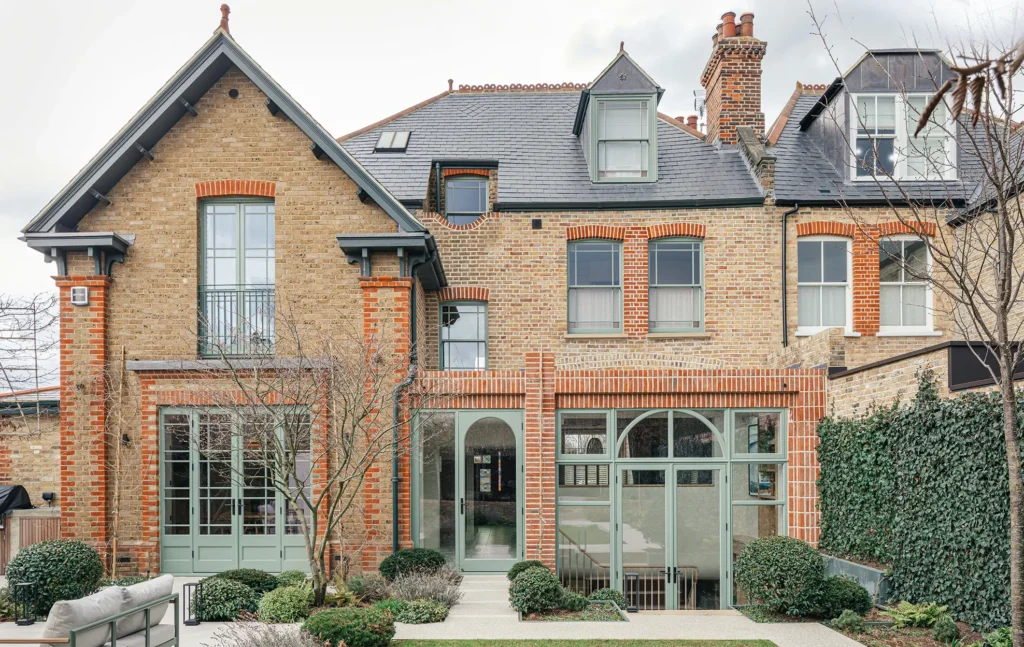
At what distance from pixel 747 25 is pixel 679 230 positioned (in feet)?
17.2

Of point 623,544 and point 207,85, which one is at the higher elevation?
point 207,85

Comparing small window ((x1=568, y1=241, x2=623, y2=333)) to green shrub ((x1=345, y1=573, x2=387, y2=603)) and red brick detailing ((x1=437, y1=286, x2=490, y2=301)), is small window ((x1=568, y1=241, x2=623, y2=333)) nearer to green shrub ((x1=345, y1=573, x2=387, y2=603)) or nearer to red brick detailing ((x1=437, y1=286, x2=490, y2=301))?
red brick detailing ((x1=437, y1=286, x2=490, y2=301))

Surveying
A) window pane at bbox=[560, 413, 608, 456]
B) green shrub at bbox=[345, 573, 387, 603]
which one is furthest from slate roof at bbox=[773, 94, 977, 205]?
green shrub at bbox=[345, 573, 387, 603]

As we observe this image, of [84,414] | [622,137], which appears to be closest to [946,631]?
[622,137]

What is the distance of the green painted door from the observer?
40.1 feet

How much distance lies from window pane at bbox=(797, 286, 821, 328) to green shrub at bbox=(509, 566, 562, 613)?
8.03m

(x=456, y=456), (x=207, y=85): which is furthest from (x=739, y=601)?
(x=207, y=85)

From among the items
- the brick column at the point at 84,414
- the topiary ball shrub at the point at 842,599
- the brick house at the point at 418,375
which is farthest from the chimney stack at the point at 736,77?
the brick column at the point at 84,414

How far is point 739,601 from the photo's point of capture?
39.8 feet

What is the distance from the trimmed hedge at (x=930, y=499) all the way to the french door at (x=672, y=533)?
1.75m

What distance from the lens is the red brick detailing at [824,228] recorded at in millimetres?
15141

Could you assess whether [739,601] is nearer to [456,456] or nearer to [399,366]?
[456,456]

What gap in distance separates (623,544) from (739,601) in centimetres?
208

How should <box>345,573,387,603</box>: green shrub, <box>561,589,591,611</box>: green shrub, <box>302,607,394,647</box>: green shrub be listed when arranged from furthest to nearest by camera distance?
<box>345,573,387,603</box>: green shrub, <box>561,589,591,611</box>: green shrub, <box>302,607,394,647</box>: green shrub
